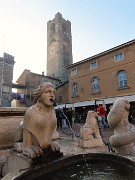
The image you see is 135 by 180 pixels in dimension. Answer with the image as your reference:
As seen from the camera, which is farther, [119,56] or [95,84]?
[95,84]

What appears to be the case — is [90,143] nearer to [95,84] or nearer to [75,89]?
[95,84]

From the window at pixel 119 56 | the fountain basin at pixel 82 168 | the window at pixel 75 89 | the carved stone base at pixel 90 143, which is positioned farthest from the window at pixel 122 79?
the fountain basin at pixel 82 168

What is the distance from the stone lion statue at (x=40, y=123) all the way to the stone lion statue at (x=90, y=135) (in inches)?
110

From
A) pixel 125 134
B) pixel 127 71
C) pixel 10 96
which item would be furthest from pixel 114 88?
pixel 125 134

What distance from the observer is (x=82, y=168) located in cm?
217

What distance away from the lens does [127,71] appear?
765 inches

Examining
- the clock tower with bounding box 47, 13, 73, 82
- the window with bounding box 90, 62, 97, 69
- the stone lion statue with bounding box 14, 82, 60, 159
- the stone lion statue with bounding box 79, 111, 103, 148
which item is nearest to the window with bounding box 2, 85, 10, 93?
the window with bounding box 90, 62, 97, 69

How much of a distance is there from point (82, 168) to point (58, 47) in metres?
42.9

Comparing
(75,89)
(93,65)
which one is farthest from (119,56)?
(75,89)

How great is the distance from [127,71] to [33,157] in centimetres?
1916

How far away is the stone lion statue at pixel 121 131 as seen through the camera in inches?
106

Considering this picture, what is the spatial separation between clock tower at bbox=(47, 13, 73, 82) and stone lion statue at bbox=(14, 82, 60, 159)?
38.8 meters

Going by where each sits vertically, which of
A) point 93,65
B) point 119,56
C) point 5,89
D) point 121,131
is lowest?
point 121,131

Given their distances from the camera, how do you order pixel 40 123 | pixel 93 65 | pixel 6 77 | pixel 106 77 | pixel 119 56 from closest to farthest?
pixel 40 123, pixel 119 56, pixel 106 77, pixel 93 65, pixel 6 77
